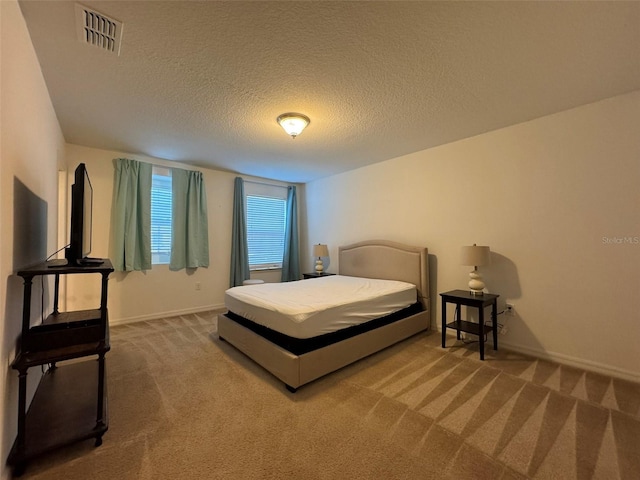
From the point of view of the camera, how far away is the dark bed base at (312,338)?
7.49 ft

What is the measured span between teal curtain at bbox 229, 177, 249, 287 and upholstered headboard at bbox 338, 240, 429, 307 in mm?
1814

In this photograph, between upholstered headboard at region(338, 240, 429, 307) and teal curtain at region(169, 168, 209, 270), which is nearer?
upholstered headboard at region(338, 240, 429, 307)

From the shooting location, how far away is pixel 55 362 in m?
1.60

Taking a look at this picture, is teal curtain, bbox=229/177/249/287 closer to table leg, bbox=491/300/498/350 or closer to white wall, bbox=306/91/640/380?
white wall, bbox=306/91/640/380

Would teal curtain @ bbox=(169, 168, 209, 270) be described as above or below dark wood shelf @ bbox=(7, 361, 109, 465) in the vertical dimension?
above

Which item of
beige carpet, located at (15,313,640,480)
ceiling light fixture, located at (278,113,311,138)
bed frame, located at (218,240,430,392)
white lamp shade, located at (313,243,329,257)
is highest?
ceiling light fixture, located at (278,113,311,138)

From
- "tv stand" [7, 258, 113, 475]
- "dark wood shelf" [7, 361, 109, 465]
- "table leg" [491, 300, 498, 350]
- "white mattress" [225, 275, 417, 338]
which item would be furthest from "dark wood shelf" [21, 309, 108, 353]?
"table leg" [491, 300, 498, 350]

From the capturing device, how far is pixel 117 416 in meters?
1.91

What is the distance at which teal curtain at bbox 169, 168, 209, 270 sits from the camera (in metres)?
4.44

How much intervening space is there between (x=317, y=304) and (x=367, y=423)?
997 mm

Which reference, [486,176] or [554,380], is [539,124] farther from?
[554,380]

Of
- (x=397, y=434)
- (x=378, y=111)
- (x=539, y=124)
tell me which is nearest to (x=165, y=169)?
(x=378, y=111)

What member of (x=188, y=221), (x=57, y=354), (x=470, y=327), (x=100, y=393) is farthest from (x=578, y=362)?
(x=188, y=221)

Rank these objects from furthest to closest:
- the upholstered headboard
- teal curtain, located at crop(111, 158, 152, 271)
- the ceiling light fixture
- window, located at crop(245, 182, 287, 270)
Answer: window, located at crop(245, 182, 287, 270) → teal curtain, located at crop(111, 158, 152, 271) → the upholstered headboard → the ceiling light fixture
